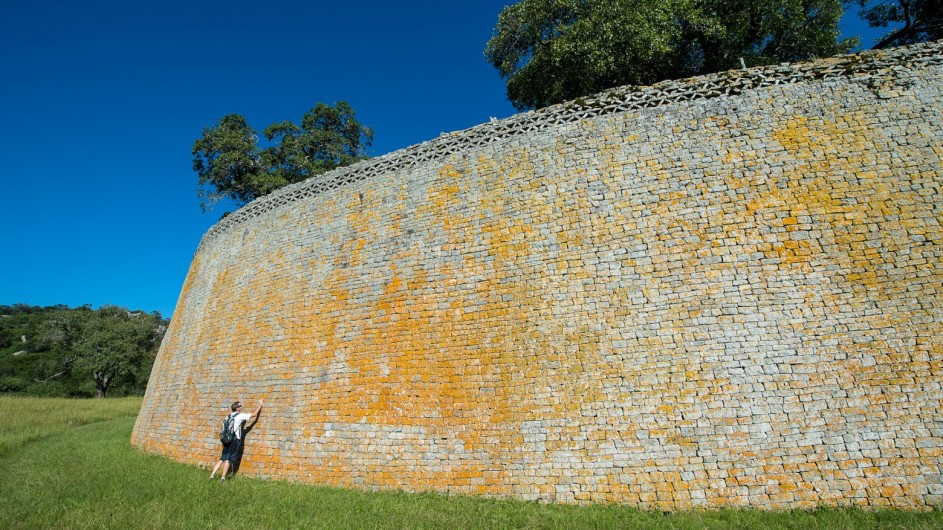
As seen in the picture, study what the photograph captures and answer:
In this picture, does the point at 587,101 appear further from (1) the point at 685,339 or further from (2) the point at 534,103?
(2) the point at 534,103

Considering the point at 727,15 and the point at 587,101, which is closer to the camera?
the point at 587,101

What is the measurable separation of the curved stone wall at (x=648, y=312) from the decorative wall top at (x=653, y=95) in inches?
1.7

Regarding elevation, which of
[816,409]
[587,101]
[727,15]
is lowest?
[816,409]

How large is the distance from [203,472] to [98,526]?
337 cm

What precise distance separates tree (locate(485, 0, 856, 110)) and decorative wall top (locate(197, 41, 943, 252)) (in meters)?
5.38

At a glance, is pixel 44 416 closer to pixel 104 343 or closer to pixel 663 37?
pixel 104 343

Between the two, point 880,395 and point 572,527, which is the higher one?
point 880,395

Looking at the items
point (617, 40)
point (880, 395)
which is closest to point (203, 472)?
point (880, 395)

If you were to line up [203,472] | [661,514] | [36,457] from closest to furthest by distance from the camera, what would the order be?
[661,514], [203,472], [36,457]

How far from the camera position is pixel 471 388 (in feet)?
25.2

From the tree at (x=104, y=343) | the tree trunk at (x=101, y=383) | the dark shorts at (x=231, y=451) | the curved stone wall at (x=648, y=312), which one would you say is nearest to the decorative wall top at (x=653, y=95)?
the curved stone wall at (x=648, y=312)

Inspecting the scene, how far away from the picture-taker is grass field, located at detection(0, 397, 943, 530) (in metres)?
5.54

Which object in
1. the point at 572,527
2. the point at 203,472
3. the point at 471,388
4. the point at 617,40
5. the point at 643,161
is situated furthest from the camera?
the point at 617,40

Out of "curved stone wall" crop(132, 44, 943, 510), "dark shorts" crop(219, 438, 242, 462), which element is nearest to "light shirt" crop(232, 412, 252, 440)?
"dark shorts" crop(219, 438, 242, 462)
